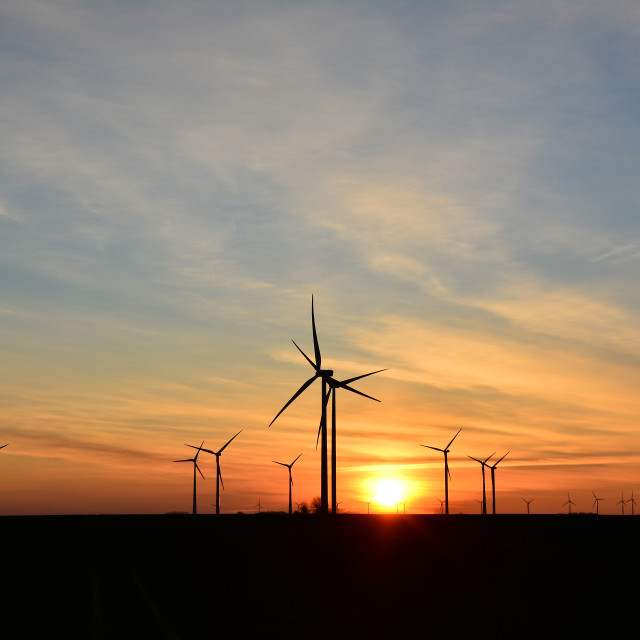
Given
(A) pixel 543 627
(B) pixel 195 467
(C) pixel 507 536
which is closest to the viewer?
(A) pixel 543 627

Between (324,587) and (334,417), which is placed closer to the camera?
(324,587)

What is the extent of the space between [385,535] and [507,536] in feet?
36.0

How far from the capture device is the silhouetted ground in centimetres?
2816

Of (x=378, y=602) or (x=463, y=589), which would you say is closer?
(x=378, y=602)

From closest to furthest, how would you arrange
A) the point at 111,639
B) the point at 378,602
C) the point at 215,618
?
the point at 111,639 → the point at 215,618 → the point at 378,602

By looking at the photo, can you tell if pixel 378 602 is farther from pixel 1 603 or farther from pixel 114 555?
pixel 114 555

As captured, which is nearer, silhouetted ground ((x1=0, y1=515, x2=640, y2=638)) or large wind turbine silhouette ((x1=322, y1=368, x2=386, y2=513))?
silhouetted ground ((x1=0, y1=515, x2=640, y2=638))

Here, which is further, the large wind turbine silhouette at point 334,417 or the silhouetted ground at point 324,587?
the large wind turbine silhouette at point 334,417

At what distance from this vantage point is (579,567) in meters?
50.3

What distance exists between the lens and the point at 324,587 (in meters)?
40.5

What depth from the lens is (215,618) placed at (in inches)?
1180

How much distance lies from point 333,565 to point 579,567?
46.4ft

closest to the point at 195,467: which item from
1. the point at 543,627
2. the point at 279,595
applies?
the point at 279,595

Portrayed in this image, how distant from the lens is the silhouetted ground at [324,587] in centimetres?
2816
